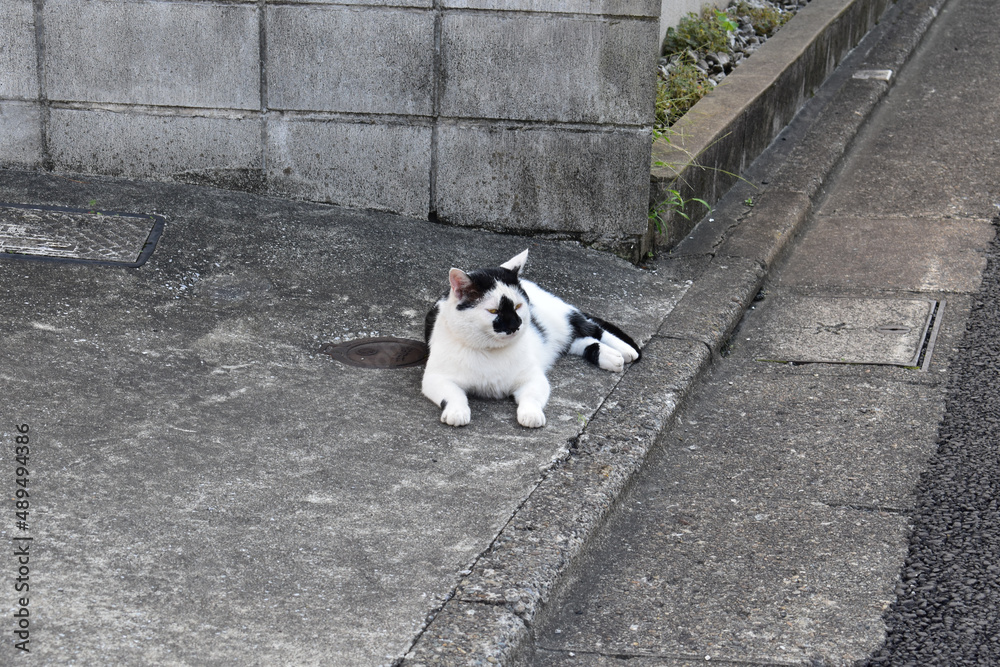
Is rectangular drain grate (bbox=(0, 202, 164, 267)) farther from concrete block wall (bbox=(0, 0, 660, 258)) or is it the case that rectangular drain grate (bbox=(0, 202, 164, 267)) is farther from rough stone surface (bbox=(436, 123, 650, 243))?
rough stone surface (bbox=(436, 123, 650, 243))

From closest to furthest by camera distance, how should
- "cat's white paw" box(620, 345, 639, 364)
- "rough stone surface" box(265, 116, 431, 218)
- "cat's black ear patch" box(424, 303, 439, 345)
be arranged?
1. "cat's black ear patch" box(424, 303, 439, 345)
2. "cat's white paw" box(620, 345, 639, 364)
3. "rough stone surface" box(265, 116, 431, 218)

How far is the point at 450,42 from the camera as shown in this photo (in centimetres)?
468

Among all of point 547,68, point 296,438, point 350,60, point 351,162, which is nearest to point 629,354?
point 296,438

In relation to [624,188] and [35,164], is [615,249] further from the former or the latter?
[35,164]

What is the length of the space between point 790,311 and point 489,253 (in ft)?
4.90

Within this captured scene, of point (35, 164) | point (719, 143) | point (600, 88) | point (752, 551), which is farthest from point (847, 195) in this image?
point (35, 164)

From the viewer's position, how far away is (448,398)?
3494 millimetres

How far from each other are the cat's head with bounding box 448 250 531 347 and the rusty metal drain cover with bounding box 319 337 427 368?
0.43m

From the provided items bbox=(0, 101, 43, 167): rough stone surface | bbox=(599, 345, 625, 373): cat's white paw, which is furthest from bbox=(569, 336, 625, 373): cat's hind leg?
bbox=(0, 101, 43, 167): rough stone surface

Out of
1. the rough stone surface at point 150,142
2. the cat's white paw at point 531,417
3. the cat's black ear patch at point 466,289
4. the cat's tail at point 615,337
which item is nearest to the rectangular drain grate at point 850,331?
the cat's tail at point 615,337

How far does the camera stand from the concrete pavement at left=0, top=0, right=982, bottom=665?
2422 millimetres

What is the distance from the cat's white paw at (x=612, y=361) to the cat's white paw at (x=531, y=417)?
22.4 inches

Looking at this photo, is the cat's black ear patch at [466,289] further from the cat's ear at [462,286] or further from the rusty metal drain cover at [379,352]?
the rusty metal drain cover at [379,352]

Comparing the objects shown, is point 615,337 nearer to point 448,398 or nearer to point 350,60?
point 448,398
